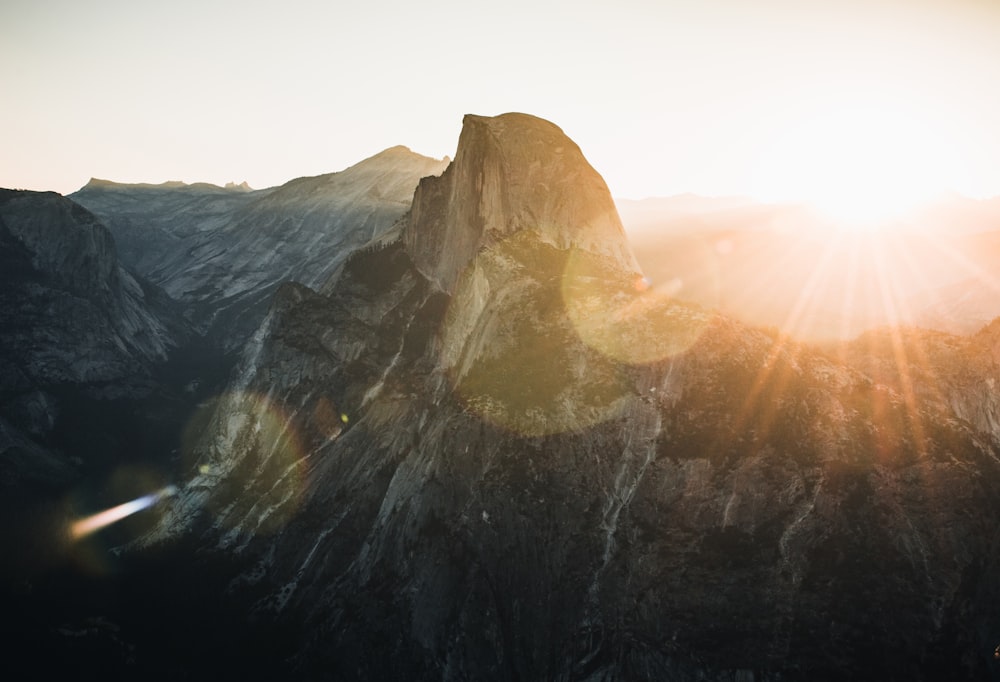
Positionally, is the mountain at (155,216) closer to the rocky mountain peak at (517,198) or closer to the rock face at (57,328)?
the rock face at (57,328)

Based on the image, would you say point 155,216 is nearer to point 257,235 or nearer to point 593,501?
point 257,235

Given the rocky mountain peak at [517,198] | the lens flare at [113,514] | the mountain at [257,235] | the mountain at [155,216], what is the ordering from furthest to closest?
1. the mountain at [155,216]
2. the mountain at [257,235]
3. the lens flare at [113,514]
4. the rocky mountain peak at [517,198]

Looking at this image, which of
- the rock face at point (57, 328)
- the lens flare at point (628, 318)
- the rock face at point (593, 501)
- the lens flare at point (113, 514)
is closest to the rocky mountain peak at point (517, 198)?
the rock face at point (593, 501)

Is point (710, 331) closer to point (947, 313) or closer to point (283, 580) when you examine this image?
point (283, 580)

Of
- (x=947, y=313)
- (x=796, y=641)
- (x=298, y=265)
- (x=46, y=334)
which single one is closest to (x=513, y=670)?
(x=796, y=641)

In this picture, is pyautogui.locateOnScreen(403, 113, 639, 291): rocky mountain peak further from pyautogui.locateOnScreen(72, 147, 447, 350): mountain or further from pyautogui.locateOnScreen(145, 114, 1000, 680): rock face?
pyautogui.locateOnScreen(72, 147, 447, 350): mountain

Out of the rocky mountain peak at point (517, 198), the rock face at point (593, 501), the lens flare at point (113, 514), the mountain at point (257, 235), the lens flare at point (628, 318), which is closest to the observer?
the rock face at point (593, 501)

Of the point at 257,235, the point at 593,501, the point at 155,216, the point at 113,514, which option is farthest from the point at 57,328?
the point at 593,501
